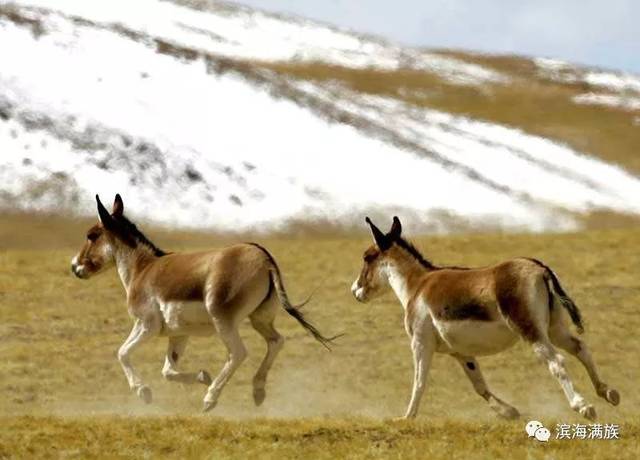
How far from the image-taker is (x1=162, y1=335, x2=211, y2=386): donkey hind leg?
21938mm

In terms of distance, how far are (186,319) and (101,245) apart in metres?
3.10

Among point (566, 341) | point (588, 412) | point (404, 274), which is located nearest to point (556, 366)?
point (588, 412)

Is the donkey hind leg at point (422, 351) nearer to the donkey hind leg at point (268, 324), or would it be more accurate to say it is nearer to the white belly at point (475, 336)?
the white belly at point (475, 336)

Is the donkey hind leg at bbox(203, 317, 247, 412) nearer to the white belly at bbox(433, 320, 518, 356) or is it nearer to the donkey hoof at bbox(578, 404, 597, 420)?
the white belly at bbox(433, 320, 518, 356)

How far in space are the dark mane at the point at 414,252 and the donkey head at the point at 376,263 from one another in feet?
0.29

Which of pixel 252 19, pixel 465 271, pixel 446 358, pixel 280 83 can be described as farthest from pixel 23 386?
pixel 252 19

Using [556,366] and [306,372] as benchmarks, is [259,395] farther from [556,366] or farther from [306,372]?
[306,372]

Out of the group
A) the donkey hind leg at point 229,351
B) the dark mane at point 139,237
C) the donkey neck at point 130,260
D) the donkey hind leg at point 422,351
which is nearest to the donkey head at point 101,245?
the dark mane at point 139,237

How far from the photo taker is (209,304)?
21156 mm

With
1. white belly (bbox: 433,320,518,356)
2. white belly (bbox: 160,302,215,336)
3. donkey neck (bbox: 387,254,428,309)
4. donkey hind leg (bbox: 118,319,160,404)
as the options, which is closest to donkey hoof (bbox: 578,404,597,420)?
white belly (bbox: 433,320,518,356)

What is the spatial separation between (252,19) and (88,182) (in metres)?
68.1

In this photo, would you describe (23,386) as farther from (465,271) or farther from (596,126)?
(596,126)

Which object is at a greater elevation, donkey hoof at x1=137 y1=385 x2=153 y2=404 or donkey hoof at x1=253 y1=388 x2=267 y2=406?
donkey hoof at x1=253 y1=388 x2=267 y2=406

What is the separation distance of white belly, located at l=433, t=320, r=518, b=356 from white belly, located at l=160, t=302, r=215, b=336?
3859 mm
